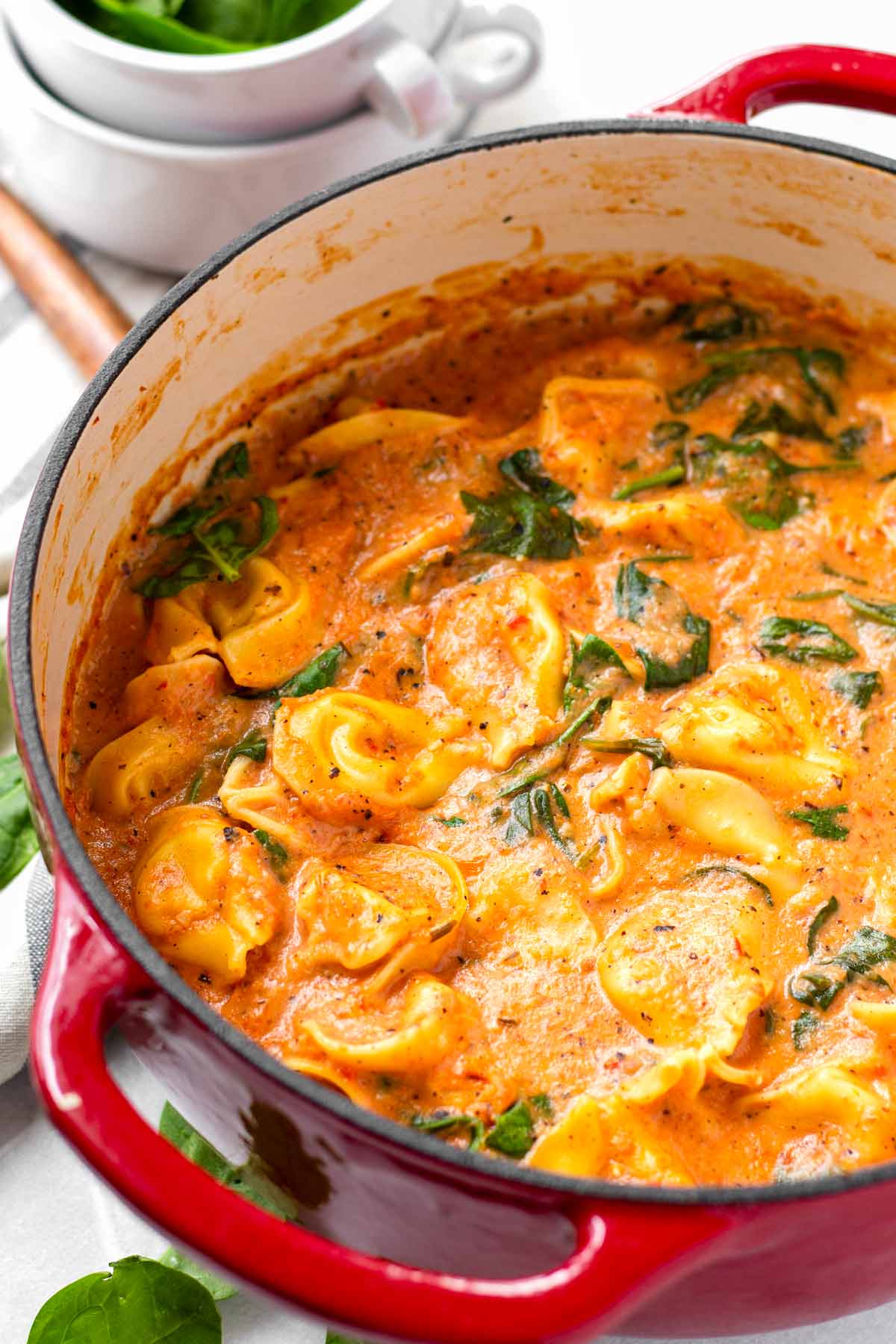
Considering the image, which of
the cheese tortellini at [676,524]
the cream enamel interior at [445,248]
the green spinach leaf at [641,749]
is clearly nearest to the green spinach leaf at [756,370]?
the cream enamel interior at [445,248]

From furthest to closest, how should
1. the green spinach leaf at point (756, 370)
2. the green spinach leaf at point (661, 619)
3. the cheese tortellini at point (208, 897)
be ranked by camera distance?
1. the green spinach leaf at point (756, 370)
2. the green spinach leaf at point (661, 619)
3. the cheese tortellini at point (208, 897)

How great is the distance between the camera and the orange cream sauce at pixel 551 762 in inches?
90.5

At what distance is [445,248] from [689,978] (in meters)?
1.54

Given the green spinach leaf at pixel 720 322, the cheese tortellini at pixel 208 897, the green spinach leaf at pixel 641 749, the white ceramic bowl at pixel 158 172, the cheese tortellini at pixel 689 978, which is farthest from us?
the white ceramic bowl at pixel 158 172

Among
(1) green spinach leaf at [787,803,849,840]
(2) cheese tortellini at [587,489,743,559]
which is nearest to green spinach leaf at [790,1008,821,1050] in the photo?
(1) green spinach leaf at [787,803,849,840]

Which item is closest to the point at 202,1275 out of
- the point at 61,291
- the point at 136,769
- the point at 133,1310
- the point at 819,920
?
the point at 133,1310

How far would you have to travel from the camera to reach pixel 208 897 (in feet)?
7.90

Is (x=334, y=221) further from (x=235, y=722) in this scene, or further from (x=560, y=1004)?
(x=560, y=1004)

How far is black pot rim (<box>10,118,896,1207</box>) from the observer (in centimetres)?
168

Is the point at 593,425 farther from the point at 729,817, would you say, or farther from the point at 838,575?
the point at 729,817

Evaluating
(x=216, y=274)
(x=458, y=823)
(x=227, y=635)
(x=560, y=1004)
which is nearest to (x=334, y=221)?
(x=216, y=274)

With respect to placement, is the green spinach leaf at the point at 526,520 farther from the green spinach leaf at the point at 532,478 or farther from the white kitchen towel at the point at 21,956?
the white kitchen towel at the point at 21,956

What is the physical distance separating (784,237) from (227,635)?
4.69ft

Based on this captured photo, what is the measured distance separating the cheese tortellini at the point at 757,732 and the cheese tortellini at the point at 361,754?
1.23ft
